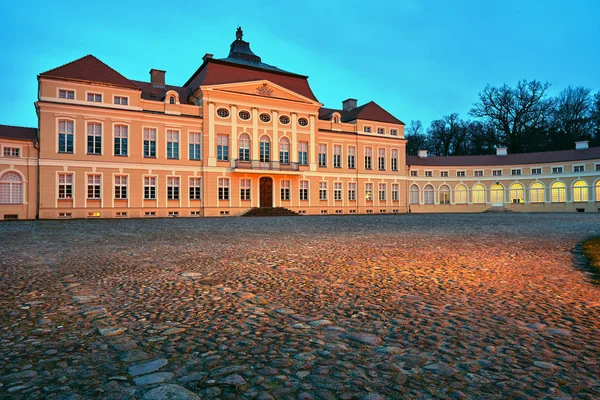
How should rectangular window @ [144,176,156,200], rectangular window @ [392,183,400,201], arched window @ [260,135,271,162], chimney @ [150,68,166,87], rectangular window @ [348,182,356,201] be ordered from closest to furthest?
1. rectangular window @ [144,176,156,200]
2. arched window @ [260,135,271,162]
3. chimney @ [150,68,166,87]
4. rectangular window @ [348,182,356,201]
5. rectangular window @ [392,183,400,201]

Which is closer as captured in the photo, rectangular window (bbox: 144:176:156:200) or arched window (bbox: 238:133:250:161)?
rectangular window (bbox: 144:176:156:200)

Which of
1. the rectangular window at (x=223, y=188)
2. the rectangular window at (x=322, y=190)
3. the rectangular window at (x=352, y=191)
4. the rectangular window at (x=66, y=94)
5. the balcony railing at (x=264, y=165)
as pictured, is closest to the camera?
the rectangular window at (x=66, y=94)

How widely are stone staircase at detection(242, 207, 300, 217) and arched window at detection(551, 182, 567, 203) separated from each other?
32306 millimetres

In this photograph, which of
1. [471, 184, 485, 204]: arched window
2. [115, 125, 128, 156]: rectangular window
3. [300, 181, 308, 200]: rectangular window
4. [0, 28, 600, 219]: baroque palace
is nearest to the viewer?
[0, 28, 600, 219]: baroque palace

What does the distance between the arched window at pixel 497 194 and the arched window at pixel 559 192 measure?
5.36 m

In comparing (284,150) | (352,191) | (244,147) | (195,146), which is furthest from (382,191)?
(195,146)

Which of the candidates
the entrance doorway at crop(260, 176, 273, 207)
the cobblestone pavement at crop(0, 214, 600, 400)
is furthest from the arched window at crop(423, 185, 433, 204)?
the cobblestone pavement at crop(0, 214, 600, 400)

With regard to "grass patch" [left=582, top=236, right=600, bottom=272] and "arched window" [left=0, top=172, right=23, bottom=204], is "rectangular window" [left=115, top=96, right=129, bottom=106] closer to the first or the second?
"arched window" [left=0, top=172, right=23, bottom=204]

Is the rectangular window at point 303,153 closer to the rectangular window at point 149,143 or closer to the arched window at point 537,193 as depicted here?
the rectangular window at point 149,143

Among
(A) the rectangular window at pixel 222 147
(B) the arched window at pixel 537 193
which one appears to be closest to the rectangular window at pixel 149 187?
(A) the rectangular window at pixel 222 147

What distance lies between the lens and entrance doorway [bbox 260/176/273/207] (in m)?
35.5

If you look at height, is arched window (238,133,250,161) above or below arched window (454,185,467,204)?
above

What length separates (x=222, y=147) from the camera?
34.1 meters

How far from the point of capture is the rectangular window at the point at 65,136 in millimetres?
28125
